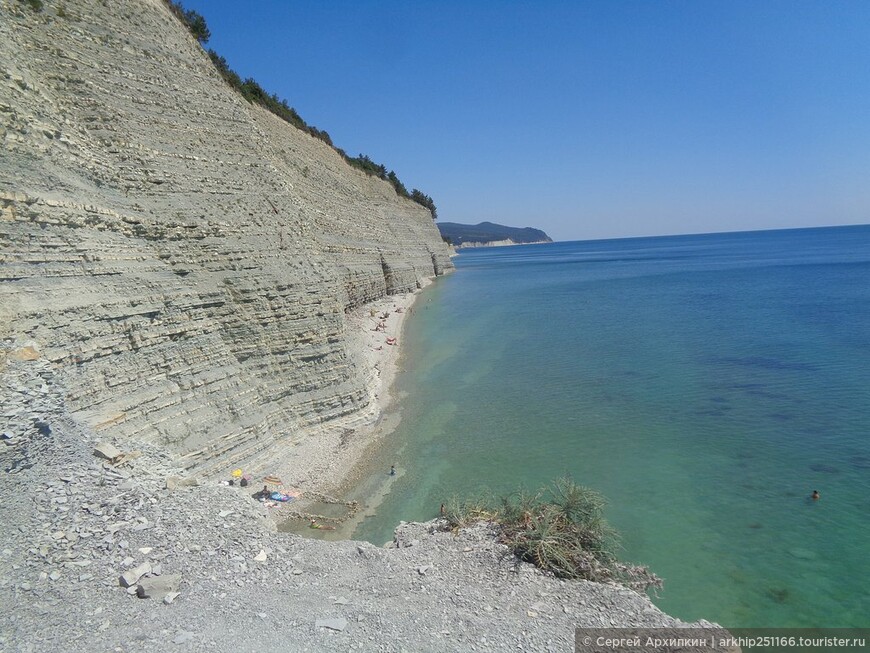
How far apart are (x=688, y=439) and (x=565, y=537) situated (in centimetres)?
951

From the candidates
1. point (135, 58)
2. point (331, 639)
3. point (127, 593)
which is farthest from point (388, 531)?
point (135, 58)

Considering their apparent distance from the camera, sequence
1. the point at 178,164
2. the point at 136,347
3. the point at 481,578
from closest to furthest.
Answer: the point at 481,578, the point at 136,347, the point at 178,164

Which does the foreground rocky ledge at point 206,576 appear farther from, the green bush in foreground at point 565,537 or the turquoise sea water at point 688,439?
the turquoise sea water at point 688,439

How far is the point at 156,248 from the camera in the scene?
12.8 metres

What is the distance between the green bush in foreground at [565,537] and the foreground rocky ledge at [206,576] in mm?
348

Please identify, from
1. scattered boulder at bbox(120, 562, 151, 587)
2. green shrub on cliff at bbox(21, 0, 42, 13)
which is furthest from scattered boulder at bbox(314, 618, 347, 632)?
green shrub on cliff at bbox(21, 0, 42, 13)

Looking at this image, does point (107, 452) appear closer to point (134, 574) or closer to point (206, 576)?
point (134, 574)

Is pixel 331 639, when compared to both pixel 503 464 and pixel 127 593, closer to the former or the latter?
pixel 127 593

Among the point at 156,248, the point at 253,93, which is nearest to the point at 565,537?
the point at 156,248

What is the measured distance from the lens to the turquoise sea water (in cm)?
1032

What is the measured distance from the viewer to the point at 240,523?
892 cm

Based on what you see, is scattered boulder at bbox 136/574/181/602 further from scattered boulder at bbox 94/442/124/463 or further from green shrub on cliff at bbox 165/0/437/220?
green shrub on cliff at bbox 165/0/437/220

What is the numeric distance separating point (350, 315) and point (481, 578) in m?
25.2

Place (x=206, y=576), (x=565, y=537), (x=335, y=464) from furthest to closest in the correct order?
(x=335, y=464) → (x=565, y=537) → (x=206, y=576)
